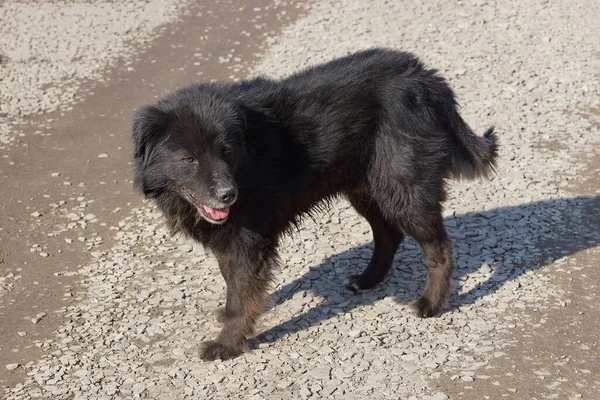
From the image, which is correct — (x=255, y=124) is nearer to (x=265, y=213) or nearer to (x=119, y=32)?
(x=265, y=213)

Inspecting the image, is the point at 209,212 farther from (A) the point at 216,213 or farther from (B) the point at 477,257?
(B) the point at 477,257

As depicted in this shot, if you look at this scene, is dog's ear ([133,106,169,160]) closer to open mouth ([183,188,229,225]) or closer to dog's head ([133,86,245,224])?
dog's head ([133,86,245,224])

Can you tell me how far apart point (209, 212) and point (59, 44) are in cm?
765

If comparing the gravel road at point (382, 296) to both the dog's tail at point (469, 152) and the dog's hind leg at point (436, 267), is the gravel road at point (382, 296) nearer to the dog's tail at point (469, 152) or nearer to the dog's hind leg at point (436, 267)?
the dog's hind leg at point (436, 267)

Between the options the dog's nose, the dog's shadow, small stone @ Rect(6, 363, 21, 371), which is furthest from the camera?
the dog's shadow

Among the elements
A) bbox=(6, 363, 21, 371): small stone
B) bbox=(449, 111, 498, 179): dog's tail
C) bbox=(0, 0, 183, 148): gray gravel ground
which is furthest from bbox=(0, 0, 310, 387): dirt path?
bbox=(449, 111, 498, 179): dog's tail

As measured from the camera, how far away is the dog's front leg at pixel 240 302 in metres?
5.95

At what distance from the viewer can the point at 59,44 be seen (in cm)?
1227

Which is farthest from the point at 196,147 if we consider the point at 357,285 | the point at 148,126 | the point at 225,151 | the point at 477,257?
the point at 477,257

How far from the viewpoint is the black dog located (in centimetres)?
553

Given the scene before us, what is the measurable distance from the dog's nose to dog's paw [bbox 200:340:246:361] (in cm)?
120

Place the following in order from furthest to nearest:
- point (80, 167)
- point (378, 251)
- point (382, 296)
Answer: point (80, 167)
point (378, 251)
point (382, 296)

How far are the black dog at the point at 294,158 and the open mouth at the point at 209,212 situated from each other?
0.5 inches

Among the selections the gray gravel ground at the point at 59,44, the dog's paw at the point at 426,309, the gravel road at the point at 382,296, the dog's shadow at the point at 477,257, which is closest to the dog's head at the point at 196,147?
the gravel road at the point at 382,296
